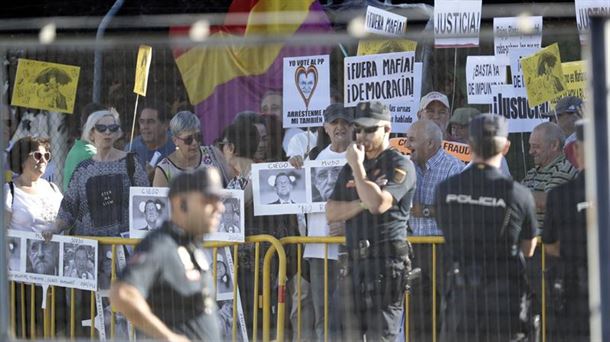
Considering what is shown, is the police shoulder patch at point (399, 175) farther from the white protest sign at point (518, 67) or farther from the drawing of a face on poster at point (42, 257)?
the drawing of a face on poster at point (42, 257)

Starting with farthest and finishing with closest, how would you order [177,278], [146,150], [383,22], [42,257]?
[383,22] → [42,257] → [146,150] → [177,278]

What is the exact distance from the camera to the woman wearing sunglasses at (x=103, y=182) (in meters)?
6.66

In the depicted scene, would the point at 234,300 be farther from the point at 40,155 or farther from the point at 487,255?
the point at 487,255

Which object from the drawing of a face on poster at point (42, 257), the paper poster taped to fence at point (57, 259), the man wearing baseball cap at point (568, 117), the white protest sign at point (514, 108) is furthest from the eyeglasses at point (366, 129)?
the drawing of a face on poster at point (42, 257)

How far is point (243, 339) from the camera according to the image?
21.9ft

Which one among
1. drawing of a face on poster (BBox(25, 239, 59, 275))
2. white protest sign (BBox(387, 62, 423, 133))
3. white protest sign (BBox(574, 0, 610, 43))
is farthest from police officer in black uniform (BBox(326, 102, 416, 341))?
white protest sign (BBox(574, 0, 610, 43))

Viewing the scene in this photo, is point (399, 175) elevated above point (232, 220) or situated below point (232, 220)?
above

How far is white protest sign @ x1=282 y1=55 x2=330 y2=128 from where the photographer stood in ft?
20.9

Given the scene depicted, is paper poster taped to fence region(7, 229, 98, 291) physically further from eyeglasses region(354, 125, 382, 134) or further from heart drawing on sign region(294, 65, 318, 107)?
eyeglasses region(354, 125, 382, 134)

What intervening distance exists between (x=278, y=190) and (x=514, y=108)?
50.6 inches

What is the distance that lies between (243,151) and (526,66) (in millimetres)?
1472

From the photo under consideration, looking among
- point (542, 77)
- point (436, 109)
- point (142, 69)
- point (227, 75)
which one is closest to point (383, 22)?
point (436, 109)

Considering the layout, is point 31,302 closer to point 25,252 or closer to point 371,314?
point 25,252

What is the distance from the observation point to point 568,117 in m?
6.29
